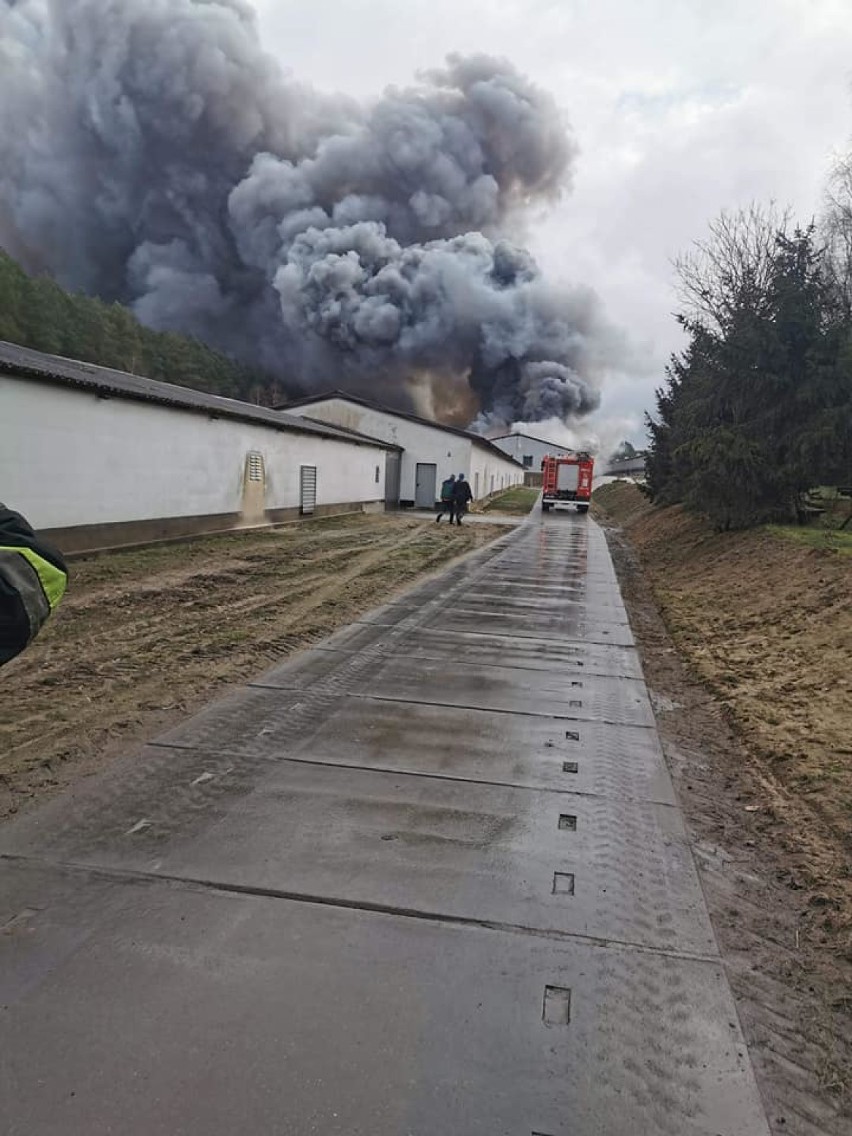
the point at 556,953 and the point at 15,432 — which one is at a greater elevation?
the point at 15,432

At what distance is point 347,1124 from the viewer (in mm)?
1689

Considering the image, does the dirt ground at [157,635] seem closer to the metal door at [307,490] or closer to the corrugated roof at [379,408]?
the metal door at [307,490]

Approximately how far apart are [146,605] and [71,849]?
534cm

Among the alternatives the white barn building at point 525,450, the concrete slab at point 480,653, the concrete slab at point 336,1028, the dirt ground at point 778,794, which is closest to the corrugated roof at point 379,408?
the dirt ground at point 778,794

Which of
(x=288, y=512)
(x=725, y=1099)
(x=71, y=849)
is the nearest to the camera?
(x=725, y=1099)

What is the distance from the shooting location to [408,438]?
1161 inches

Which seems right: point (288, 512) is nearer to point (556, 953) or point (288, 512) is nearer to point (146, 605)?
point (146, 605)

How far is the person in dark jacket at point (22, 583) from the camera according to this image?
6.26 feet

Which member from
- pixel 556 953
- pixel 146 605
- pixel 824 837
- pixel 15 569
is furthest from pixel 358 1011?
pixel 146 605

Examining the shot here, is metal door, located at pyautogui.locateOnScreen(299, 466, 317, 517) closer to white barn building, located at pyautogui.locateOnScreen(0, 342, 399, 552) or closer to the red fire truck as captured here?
white barn building, located at pyautogui.locateOnScreen(0, 342, 399, 552)

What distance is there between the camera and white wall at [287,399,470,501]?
95.5 ft

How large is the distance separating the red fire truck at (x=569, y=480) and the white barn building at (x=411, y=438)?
398 cm

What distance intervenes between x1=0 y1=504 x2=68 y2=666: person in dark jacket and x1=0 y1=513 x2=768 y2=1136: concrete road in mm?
1072

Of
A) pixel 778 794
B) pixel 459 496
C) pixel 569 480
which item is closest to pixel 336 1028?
pixel 778 794
